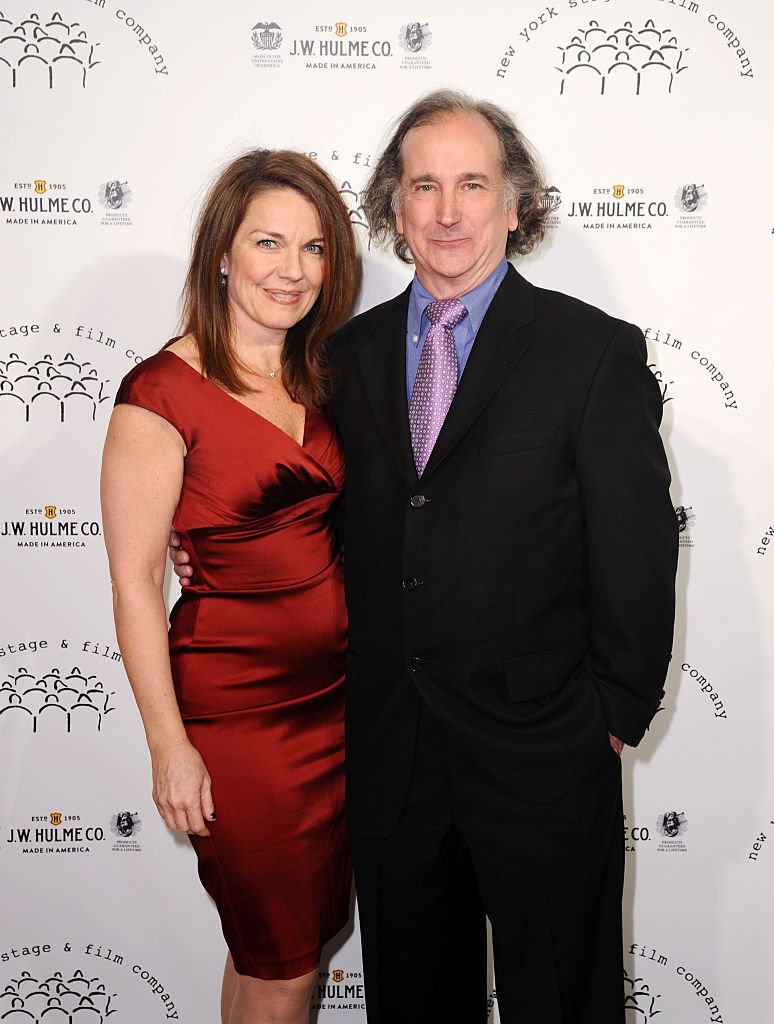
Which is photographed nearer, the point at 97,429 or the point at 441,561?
the point at 441,561

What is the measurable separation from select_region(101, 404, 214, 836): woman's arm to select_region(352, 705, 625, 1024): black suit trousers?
36 centimetres

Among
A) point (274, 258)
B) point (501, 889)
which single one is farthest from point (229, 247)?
point (501, 889)

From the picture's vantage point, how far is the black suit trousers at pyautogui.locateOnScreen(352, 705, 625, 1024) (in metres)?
1.78

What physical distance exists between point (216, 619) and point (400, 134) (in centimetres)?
101

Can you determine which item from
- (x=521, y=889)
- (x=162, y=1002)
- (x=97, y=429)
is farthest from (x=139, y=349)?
(x=162, y=1002)

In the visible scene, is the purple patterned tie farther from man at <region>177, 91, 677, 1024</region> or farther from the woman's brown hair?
the woman's brown hair

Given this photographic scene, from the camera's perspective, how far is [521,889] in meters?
1.80

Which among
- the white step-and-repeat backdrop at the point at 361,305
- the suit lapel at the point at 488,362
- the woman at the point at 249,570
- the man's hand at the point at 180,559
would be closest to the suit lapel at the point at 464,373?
the suit lapel at the point at 488,362

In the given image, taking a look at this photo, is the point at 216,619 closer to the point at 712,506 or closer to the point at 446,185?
the point at 446,185

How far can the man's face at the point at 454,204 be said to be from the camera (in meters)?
1.83

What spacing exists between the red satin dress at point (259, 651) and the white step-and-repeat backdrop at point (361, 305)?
0.65 metres

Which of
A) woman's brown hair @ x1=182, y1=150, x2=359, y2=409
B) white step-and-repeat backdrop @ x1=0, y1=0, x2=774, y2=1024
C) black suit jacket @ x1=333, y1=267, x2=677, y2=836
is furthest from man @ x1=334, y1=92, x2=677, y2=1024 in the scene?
white step-and-repeat backdrop @ x1=0, y1=0, x2=774, y2=1024

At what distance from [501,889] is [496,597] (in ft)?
1.76

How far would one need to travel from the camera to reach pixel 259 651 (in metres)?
1.90
